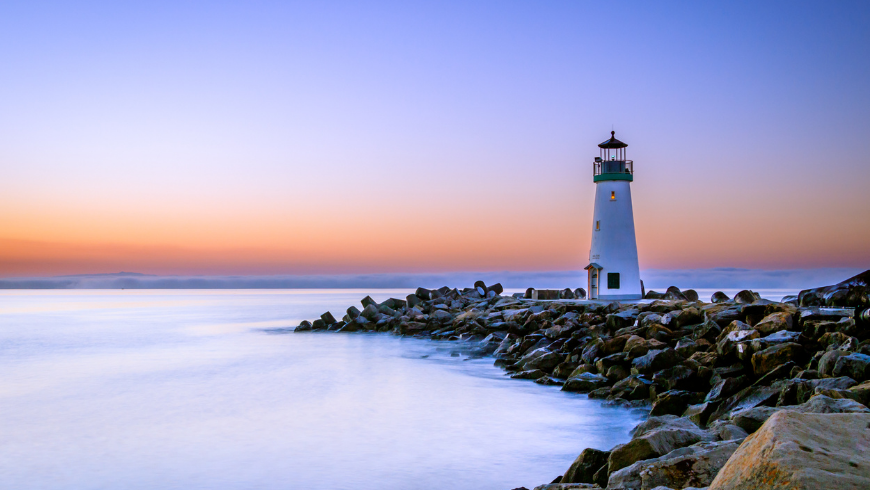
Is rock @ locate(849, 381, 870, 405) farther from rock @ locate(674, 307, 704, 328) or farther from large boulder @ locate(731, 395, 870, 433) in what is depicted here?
rock @ locate(674, 307, 704, 328)

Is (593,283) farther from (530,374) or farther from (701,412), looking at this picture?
(701,412)

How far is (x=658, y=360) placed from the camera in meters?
8.32

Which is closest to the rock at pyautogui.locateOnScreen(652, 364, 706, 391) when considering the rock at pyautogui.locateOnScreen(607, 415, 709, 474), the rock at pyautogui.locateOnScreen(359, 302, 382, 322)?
the rock at pyautogui.locateOnScreen(607, 415, 709, 474)

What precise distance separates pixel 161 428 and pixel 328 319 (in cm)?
1523

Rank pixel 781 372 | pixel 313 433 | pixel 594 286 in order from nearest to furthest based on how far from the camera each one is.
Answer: pixel 781 372
pixel 313 433
pixel 594 286

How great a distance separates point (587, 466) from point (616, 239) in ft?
50.1

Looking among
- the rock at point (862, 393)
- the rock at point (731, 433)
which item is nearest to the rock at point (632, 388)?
the rock at point (862, 393)

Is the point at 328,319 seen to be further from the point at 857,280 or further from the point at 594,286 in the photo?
the point at 857,280

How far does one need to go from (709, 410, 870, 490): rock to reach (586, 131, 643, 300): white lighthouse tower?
16681 mm

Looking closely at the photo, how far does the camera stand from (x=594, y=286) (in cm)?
Result: 1925

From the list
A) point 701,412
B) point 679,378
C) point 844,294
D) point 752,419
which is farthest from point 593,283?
point 752,419

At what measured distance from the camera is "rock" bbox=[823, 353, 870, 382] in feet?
18.7

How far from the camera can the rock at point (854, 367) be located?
5711 millimetres

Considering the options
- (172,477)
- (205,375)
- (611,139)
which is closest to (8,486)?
(172,477)
